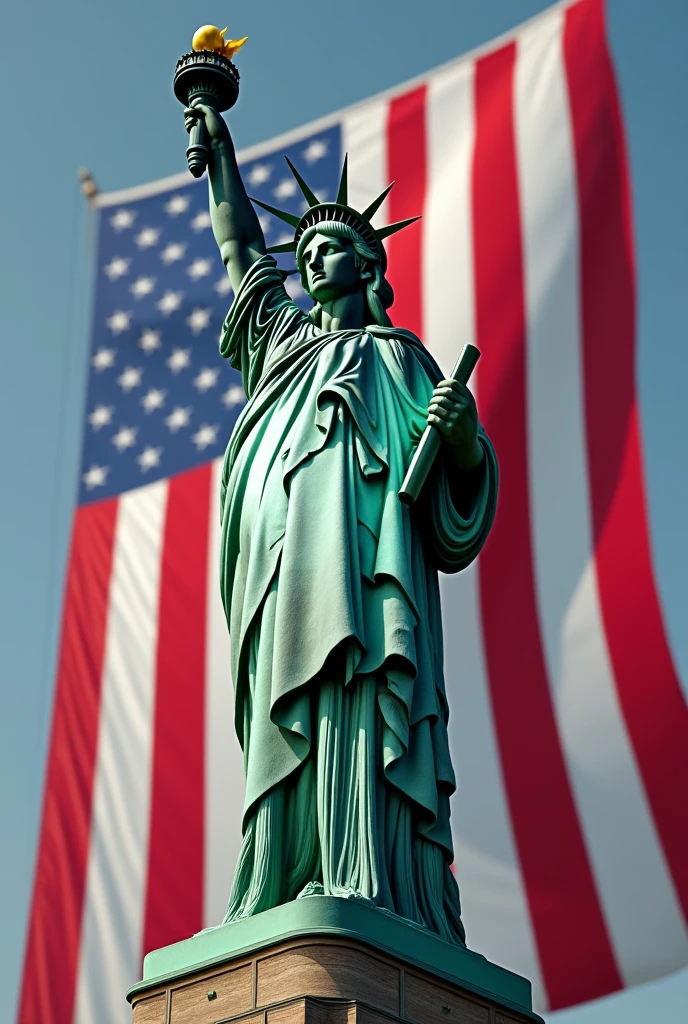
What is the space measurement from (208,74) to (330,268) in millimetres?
1913

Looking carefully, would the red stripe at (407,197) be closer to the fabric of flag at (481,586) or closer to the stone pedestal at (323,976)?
the fabric of flag at (481,586)

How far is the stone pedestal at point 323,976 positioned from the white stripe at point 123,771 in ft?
27.6

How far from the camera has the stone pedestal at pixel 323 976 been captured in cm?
555

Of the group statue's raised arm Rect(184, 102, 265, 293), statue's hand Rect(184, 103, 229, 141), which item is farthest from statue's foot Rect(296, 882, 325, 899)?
statue's hand Rect(184, 103, 229, 141)

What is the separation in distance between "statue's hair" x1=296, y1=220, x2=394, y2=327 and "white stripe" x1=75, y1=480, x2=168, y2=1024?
26.1ft

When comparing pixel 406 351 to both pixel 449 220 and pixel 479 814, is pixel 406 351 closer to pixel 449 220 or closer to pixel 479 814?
pixel 479 814

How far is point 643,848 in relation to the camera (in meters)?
13.1

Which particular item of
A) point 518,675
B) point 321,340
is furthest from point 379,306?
point 518,675

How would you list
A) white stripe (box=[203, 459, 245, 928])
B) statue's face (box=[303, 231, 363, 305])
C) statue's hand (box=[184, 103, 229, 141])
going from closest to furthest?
statue's face (box=[303, 231, 363, 305]) → statue's hand (box=[184, 103, 229, 141]) → white stripe (box=[203, 459, 245, 928])

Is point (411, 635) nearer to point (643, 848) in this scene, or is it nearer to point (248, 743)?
point (248, 743)

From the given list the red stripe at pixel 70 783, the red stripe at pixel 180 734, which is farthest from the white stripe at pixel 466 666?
the red stripe at pixel 70 783

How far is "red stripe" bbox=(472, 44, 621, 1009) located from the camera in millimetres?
12914

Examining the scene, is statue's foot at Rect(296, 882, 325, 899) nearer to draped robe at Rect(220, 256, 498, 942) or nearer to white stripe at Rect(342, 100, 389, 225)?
draped robe at Rect(220, 256, 498, 942)

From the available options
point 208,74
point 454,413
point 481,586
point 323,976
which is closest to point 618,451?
point 481,586
